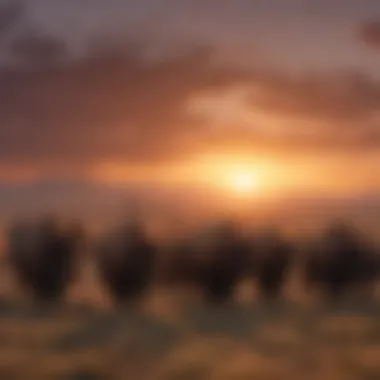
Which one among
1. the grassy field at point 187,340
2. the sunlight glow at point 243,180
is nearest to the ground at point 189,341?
the grassy field at point 187,340

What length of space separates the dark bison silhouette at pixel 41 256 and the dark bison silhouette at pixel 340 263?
396mm

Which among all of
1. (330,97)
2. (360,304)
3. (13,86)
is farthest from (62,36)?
(360,304)

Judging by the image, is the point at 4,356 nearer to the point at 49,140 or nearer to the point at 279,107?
the point at 49,140

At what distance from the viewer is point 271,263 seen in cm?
142

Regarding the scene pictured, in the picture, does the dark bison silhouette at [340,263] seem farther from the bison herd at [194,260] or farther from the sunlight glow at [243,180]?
the sunlight glow at [243,180]

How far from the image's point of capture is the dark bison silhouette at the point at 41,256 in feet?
4.63

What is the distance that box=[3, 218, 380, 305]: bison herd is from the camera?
1409 millimetres

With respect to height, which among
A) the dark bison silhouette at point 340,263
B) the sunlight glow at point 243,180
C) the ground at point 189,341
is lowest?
the ground at point 189,341

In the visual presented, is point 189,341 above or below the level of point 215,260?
below

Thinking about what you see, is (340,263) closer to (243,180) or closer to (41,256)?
(243,180)

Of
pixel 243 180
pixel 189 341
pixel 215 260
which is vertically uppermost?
pixel 243 180

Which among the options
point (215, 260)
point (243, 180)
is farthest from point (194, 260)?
point (243, 180)

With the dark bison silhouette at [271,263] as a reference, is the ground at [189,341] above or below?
below

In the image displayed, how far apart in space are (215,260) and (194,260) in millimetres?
35
